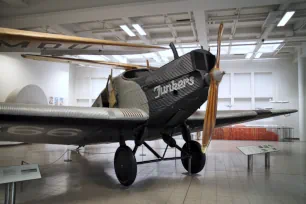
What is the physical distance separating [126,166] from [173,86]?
68.4 inches

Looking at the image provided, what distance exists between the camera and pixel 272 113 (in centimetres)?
721

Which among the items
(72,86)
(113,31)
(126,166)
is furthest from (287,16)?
(72,86)

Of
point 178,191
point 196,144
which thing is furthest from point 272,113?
point 178,191

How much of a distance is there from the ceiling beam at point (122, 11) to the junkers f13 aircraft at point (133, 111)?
3729 mm

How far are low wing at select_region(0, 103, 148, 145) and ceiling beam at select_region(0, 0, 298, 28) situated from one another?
4936 millimetres

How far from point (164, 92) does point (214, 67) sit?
3.28 feet

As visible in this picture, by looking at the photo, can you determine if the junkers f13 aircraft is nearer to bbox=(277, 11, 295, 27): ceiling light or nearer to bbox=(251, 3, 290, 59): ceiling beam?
bbox=(251, 3, 290, 59): ceiling beam

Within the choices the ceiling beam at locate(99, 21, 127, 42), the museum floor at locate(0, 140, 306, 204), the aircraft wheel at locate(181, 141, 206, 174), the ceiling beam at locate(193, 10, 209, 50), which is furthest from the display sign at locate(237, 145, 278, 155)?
the ceiling beam at locate(99, 21, 127, 42)

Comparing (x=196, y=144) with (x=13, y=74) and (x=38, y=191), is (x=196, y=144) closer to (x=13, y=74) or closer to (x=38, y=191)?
(x=38, y=191)

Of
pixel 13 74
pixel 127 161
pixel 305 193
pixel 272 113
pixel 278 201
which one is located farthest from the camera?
pixel 13 74

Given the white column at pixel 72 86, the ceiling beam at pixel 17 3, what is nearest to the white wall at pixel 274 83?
the white column at pixel 72 86

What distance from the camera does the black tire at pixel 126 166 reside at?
15.1ft

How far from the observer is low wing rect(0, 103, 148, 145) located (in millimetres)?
3754

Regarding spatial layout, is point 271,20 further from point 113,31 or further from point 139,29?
point 113,31
